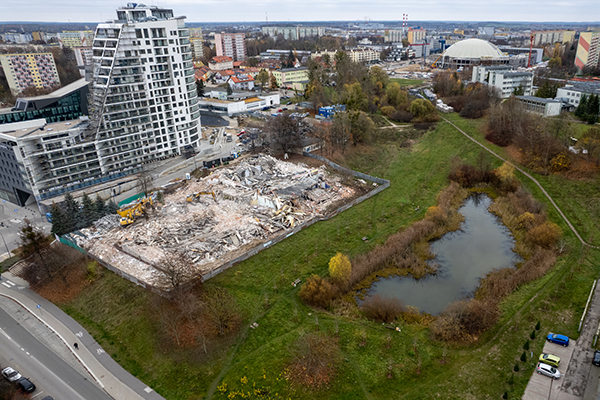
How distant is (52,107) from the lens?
198ft

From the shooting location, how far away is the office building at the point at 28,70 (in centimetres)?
10125

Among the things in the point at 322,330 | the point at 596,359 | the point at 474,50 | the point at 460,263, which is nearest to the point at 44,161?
the point at 322,330

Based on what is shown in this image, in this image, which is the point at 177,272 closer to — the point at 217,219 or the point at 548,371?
the point at 217,219

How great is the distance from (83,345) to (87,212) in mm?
17954

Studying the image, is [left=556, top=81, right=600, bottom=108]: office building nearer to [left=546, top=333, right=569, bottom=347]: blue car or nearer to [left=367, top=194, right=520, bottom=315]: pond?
[left=367, top=194, right=520, bottom=315]: pond

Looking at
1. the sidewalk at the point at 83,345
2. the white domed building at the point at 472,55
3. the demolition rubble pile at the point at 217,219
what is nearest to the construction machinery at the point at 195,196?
the demolition rubble pile at the point at 217,219

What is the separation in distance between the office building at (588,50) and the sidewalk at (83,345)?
477 ft

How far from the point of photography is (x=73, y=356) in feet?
86.7

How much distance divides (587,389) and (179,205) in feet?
129

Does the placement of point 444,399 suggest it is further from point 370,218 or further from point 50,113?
point 50,113

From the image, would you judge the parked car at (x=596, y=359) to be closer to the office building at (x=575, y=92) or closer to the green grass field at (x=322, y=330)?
the green grass field at (x=322, y=330)

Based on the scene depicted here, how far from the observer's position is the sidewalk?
2349cm

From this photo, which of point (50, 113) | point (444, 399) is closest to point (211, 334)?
point (444, 399)

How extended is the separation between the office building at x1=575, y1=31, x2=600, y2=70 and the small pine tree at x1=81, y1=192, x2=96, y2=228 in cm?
14053
